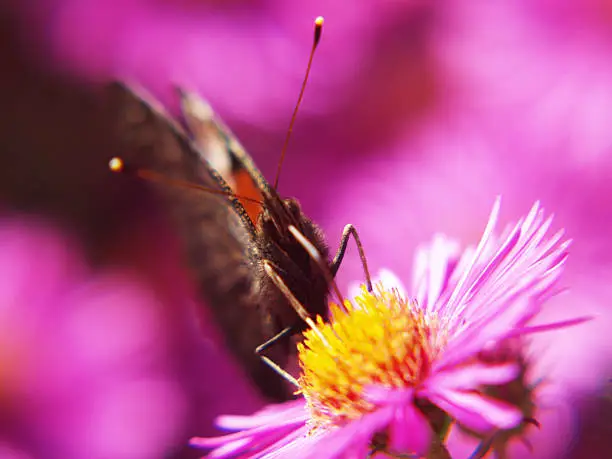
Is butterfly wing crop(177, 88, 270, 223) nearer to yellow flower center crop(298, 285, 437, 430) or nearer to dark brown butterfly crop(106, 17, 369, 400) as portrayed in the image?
dark brown butterfly crop(106, 17, 369, 400)

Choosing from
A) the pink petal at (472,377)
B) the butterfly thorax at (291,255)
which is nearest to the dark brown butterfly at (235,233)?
the butterfly thorax at (291,255)

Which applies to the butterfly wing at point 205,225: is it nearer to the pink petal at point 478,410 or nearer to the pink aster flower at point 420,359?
the pink aster flower at point 420,359

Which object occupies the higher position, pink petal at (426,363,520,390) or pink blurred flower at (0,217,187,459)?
pink blurred flower at (0,217,187,459)

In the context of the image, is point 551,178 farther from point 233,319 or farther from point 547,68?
point 233,319

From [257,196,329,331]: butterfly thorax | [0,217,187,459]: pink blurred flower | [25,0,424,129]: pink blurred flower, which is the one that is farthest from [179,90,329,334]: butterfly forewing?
[25,0,424,129]: pink blurred flower

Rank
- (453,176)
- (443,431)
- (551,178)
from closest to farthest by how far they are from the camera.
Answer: (443,431), (551,178), (453,176)

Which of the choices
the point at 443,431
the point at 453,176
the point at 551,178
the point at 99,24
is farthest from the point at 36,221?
the point at 443,431
